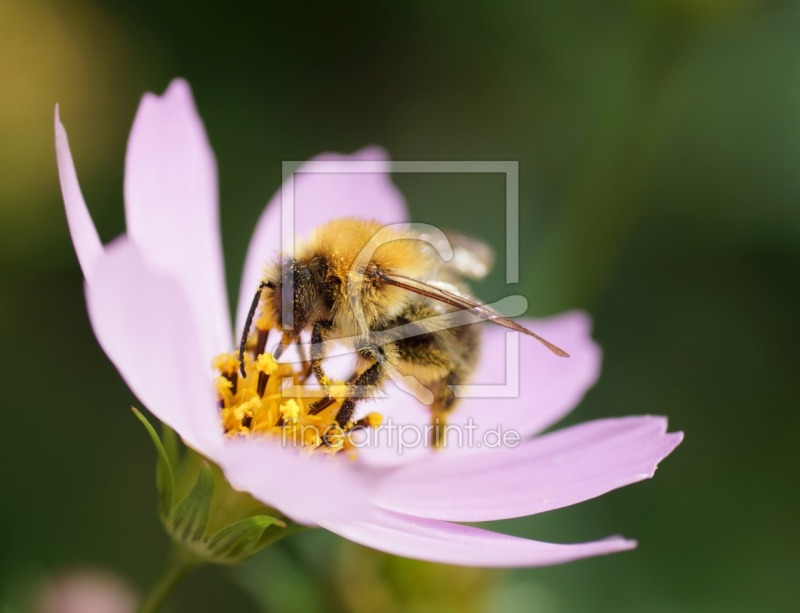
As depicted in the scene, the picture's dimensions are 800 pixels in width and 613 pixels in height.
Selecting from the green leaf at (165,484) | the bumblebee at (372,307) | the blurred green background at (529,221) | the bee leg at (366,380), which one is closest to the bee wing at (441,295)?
the bumblebee at (372,307)

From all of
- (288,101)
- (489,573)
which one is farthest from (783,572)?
(288,101)

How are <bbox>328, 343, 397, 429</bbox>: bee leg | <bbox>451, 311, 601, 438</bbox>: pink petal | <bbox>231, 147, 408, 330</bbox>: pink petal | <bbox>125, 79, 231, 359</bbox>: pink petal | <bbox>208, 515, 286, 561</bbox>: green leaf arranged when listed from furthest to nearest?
<bbox>231, 147, 408, 330</bbox>: pink petal, <bbox>451, 311, 601, 438</bbox>: pink petal, <bbox>125, 79, 231, 359</bbox>: pink petal, <bbox>328, 343, 397, 429</bbox>: bee leg, <bbox>208, 515, 286, 561</bbox>: green leaf

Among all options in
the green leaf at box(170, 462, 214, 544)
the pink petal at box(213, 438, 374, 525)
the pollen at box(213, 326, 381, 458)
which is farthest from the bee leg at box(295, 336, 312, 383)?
the pink petal at box(213, 438, 374, 525)

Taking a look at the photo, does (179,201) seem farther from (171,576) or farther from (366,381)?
(171,576)

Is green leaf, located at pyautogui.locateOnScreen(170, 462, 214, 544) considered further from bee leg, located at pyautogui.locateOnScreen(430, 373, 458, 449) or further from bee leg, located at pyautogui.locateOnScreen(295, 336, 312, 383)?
bee leg, located at pyautogui.locateOnScreen(430, 373, 458, 449)

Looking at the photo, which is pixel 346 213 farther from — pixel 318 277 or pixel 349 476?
A: pixel 349 476

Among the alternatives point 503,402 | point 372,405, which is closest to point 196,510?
point 372,405
